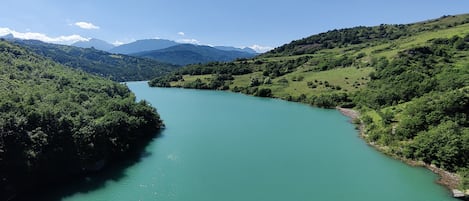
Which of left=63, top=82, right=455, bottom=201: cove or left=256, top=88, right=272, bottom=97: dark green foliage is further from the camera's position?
left=256, top=88, right=272, bottom=97: dark green foliage

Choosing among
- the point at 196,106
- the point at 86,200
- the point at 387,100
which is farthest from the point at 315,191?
the point at 196,106

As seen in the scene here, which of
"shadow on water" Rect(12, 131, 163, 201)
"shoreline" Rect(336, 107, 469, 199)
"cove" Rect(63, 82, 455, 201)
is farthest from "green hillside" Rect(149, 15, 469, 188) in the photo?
"shadow on water" Rect(12, 131, 163, 201)

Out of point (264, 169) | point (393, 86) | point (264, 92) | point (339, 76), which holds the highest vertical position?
point (339, 76)

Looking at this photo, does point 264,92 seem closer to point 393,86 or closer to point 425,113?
point 393,86

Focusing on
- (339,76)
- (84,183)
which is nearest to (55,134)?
(84,183)

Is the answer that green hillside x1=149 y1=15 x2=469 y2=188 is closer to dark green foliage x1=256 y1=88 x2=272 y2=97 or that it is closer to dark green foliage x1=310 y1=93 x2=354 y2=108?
dark green foliage x1=256 y1=88 x2=272 y2=97

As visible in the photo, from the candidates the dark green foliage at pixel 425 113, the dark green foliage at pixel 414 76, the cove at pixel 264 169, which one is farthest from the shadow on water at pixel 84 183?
the dark green foliage at pixel 414 76

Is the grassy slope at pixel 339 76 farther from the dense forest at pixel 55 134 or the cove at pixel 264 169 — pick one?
the dense forest at pixel 55 134
